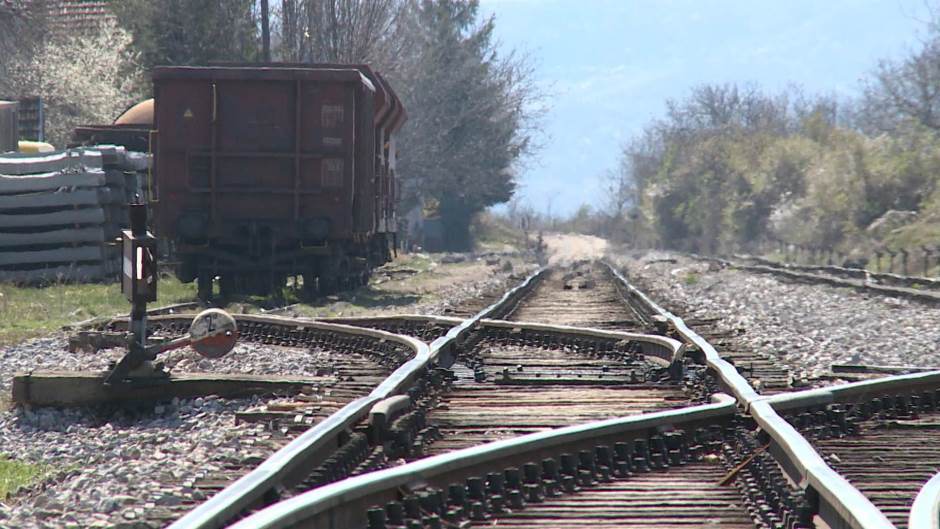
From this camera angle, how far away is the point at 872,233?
4575cm

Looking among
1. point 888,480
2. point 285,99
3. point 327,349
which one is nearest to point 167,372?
point 327,349

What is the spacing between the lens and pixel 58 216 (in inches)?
819

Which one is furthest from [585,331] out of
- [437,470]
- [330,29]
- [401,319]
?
[330,29]

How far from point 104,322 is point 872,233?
37249 mm

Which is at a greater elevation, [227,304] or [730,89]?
[730,89]

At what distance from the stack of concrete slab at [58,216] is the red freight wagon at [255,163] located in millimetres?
3286

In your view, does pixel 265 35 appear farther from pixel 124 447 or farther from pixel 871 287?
pixel 124 447

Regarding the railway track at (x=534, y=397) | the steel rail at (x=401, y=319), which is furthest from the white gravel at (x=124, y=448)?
the steel rail at (x=401, y=319)

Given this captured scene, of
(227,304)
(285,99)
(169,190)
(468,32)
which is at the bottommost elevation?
(227,304)

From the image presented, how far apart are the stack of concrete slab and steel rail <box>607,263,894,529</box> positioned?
15.5 m

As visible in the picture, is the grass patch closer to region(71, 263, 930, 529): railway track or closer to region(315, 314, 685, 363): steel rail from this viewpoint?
region(71, 263, 930, 529): railway track

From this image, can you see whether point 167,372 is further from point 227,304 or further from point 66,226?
point 66,226

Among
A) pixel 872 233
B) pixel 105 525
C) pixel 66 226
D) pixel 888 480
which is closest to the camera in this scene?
pixel 105 525

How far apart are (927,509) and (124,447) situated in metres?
3.82
